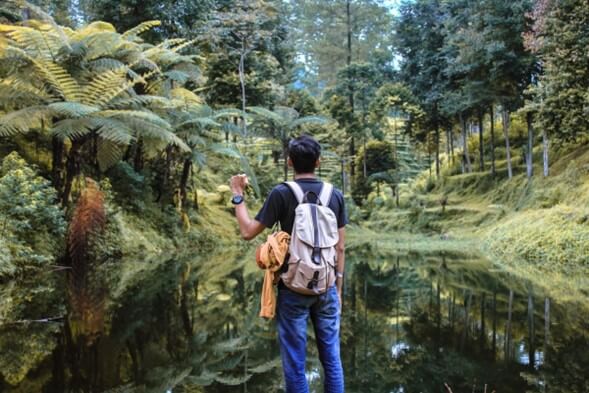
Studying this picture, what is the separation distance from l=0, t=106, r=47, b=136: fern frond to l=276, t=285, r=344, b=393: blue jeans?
284 inches

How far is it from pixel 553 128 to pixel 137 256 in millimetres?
10356

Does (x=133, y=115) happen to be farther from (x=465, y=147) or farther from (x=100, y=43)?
(x=465, y=147)

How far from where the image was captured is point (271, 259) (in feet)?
9.07

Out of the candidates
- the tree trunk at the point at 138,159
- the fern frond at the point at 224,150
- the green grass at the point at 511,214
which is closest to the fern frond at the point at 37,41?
the tree trunk at the point at 138,159

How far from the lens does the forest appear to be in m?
4.04

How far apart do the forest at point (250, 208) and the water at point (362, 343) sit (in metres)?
0.03

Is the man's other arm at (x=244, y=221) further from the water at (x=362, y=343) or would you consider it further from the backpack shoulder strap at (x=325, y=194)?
the water at (x=362, y=343)

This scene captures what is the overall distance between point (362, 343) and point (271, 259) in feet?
6.68

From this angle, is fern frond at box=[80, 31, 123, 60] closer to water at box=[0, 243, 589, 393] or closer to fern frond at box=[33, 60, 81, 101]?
fern frond at box=[33, 60, 81, 101]

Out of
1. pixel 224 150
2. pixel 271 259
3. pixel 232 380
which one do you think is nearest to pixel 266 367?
pixel 232 380

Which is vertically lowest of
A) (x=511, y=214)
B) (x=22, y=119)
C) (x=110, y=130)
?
(x=511, y=214)

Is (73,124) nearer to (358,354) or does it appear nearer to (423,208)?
(358,354)

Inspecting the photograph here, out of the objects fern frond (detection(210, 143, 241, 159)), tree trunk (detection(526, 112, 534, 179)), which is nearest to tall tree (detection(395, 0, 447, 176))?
tree trunk (detection(526, 112, 534, 179))

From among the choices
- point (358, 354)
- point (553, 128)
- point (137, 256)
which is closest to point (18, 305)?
point (358, 354)
